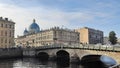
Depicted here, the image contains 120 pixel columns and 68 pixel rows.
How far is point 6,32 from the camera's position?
388 ft

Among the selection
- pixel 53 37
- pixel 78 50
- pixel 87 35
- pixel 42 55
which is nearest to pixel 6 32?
pixel 42 55

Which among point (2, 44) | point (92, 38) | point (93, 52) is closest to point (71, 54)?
point (93, 52)

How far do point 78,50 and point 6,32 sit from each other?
51.8m

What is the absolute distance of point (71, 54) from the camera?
8219 cm

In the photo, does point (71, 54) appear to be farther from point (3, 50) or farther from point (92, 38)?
point (92, 38)

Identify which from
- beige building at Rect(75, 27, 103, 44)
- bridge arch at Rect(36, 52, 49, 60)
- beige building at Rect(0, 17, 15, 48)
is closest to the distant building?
beige building at Rect(75, 27, 103, 44)

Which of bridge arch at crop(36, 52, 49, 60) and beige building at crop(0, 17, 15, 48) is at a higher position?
beige building at crop(0, 17, 15, 48)

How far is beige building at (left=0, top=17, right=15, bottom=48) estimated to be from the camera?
115700 mm

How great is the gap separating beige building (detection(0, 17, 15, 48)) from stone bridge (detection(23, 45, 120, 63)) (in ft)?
36.9

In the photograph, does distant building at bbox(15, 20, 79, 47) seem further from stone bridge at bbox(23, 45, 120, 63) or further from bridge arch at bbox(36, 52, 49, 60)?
stone bridge at bbox(23, 45, 120, 63)

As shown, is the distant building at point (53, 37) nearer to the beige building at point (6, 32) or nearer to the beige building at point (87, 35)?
the beige building at point (87, 35)

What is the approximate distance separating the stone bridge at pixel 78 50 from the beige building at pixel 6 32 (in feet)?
36.9

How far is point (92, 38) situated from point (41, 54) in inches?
3378

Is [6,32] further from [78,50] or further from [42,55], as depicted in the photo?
[78,50]
